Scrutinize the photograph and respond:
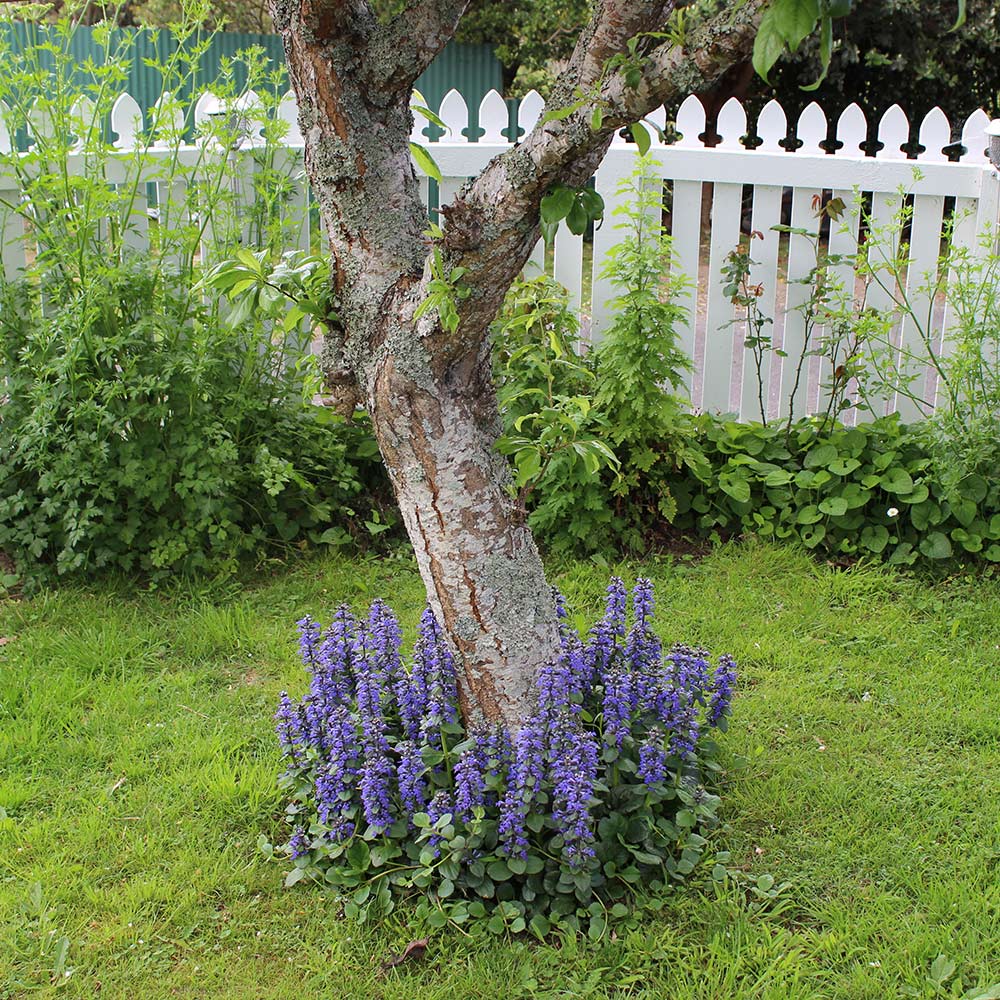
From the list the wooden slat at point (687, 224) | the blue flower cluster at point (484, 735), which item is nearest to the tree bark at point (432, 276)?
the blue flower cluster at point (484, 735)

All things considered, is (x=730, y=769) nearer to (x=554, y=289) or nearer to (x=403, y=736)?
(x=403, y=736)

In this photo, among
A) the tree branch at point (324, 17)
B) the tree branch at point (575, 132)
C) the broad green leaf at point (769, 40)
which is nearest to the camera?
the broad green leaf at point (769, 40)

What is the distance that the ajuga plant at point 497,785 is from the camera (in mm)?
2752

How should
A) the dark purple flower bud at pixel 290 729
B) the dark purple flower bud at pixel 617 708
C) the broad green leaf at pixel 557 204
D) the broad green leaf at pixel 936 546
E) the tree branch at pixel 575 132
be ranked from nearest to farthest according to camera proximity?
the tree branch at pixel 575 132 < the broad green leaf at pixel 557 204 < the dark purple flower bud at pixel 617 708 < the dark purple flower bud at pixel 290 729 < the broad green leaf at pixel 936 546

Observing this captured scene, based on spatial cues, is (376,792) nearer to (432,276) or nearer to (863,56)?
(432,276)

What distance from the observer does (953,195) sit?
5.00m

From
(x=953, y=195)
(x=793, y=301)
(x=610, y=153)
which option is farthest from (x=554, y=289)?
(x=953, y=195)

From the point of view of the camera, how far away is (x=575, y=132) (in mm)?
2252

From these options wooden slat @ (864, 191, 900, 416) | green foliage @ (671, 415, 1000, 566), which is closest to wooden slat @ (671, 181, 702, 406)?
green foliage @ (671, 415, 1000, 566)

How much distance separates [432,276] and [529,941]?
62.4 inches

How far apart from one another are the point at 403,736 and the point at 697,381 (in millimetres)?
2863

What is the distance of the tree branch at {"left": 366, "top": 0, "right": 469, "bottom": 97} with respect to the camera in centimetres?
257

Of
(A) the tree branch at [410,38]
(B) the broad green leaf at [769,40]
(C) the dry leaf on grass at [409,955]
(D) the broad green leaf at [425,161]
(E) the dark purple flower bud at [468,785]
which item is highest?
(A) the tree branch at [410,38]

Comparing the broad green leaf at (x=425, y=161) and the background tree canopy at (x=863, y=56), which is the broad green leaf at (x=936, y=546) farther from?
the background tree canopy at (x=863, y=56)
